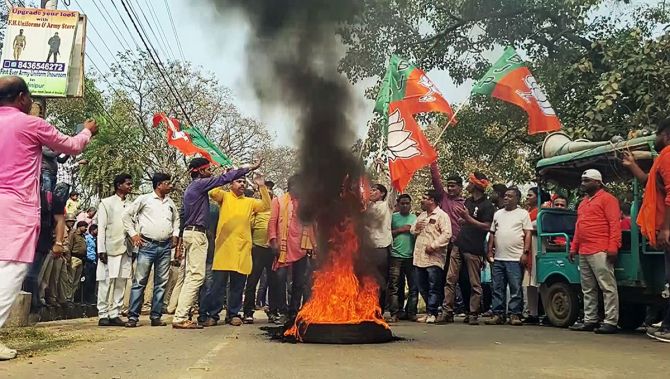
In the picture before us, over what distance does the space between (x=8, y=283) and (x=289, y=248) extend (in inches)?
172

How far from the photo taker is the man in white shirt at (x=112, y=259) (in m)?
8.58

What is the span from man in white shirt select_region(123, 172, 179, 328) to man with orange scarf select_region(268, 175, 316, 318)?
1.39 m

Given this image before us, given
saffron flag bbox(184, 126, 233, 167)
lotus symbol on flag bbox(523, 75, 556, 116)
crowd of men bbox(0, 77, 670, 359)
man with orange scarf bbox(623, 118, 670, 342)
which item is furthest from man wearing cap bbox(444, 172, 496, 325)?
saffron flag bbox(184, 126, 233, 167)

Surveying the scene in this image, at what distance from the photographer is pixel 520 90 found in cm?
1057

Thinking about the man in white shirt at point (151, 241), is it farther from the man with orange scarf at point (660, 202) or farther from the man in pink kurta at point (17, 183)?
the man with orange scarf at point (660, 202)

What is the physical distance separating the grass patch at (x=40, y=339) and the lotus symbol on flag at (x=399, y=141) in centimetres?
501

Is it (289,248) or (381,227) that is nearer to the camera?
(289,248)

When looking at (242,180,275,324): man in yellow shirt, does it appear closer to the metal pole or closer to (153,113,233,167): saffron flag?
(153,113,233,167): saffron flag

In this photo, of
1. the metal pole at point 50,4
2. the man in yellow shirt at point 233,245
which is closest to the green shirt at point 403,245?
the man in yellow shirt at point 233,245

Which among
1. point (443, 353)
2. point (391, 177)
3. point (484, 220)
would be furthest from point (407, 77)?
point (443, 353)

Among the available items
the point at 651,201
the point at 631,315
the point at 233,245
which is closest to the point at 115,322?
the point at 233,245

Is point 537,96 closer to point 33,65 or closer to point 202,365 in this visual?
point 202,365

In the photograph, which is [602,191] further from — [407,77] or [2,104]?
[2,104]

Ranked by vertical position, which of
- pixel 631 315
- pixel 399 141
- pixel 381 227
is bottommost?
pixel 631 315
